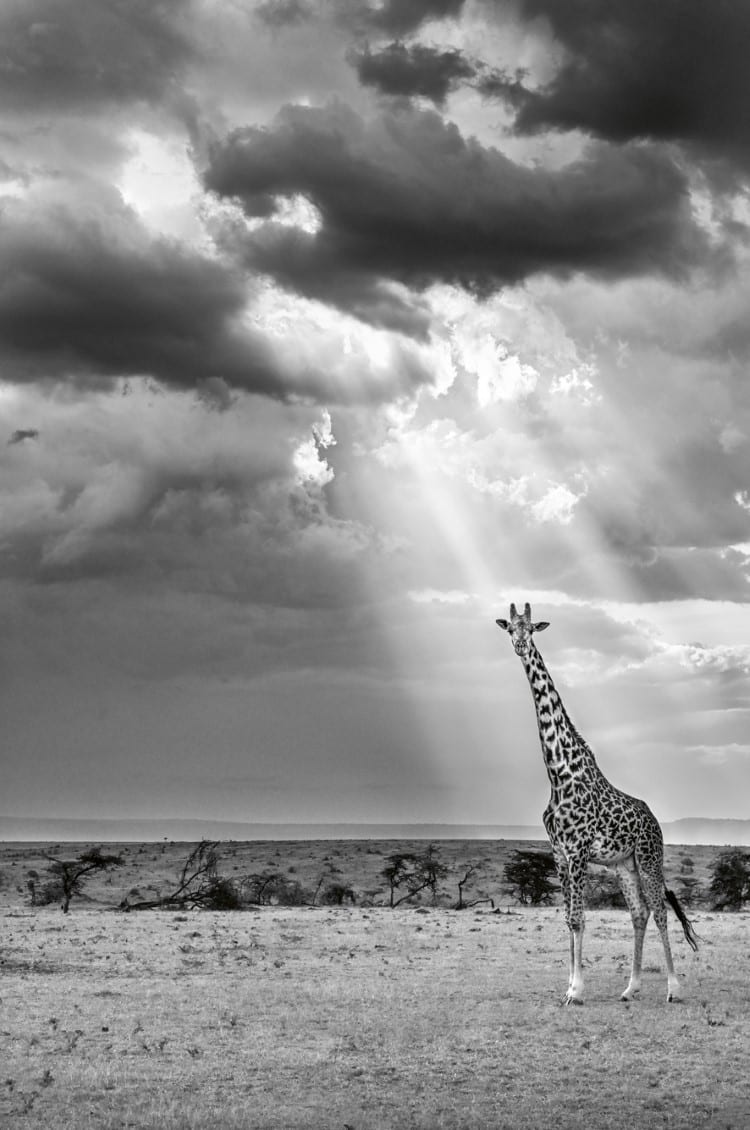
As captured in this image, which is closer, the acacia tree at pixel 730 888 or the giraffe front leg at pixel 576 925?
the giraffe front leg at pixel 576 925

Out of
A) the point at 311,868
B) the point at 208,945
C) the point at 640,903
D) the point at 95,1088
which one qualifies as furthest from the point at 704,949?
the point at 311,868

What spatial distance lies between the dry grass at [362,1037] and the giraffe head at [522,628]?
20.6ft

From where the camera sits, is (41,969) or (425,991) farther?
(41,969)

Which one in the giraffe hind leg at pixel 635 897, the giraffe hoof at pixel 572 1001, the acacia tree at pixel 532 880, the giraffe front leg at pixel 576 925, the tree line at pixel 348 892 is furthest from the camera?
the acacia tree at pixel 532 880

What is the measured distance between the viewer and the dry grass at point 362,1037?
41.9 feet

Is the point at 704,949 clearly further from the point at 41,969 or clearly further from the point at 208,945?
the point at 41,969

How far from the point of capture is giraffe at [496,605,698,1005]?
20719 mm

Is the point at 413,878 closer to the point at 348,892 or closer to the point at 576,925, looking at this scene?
the point at 348,892

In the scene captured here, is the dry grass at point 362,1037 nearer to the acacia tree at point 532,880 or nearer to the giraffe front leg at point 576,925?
the giraffe front leg at point 576,925

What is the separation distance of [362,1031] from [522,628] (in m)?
7.93

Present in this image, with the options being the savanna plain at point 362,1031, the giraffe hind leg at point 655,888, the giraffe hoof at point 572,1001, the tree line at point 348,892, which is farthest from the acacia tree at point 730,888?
the giraffe hoof at point 572,1001

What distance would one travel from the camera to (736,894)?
49.8 metres

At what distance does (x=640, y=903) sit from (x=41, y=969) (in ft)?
41.7

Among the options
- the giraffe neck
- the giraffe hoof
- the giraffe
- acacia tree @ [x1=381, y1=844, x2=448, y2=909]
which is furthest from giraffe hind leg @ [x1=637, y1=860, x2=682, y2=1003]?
acacia tree @ [x1=381, y1=844, x2=448, y2=909]
